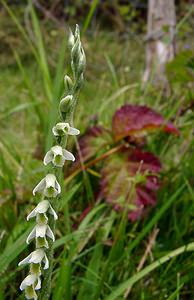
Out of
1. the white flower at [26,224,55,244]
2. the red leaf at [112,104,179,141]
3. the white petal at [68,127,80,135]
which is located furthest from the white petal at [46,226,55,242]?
the red leaf at [112,104,179,141]

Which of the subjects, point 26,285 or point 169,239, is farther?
point 169,239

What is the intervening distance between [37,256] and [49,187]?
0.24 ft

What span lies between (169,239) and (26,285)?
57cm

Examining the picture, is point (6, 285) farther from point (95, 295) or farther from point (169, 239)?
point (169, 239)

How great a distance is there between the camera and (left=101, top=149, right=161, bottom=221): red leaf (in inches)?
41.2

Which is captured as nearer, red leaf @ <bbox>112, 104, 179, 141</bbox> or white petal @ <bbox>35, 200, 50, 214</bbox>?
white petal @ <bbox>35, 200, 50, 214</bbox>

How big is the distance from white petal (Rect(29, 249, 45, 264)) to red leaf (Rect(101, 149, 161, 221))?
0.44 m

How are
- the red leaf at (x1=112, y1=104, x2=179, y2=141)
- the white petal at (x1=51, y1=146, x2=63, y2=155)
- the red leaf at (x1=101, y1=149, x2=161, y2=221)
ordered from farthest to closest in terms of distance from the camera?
the red leaf at (x1=112, y1=104, x2=179, y2=141) → the red leaf at (x1=101, y1=149, x2=161, y2=221) → the white petal at (x1=51, y1=146, x2=63, y2=155)

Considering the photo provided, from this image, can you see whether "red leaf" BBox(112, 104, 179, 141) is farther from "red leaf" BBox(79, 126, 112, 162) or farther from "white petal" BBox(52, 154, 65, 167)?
"white petal" BBox(52, 154, 65, 167)

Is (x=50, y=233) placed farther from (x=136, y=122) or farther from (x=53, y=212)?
(x=136, y=122)

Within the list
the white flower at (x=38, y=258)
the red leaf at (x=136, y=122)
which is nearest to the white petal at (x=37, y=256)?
the white flower at (x=38, y=258)

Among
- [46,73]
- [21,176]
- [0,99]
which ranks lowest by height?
[21,176]

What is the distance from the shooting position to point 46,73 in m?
1.43

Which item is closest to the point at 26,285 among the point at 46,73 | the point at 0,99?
the point at 46,73
